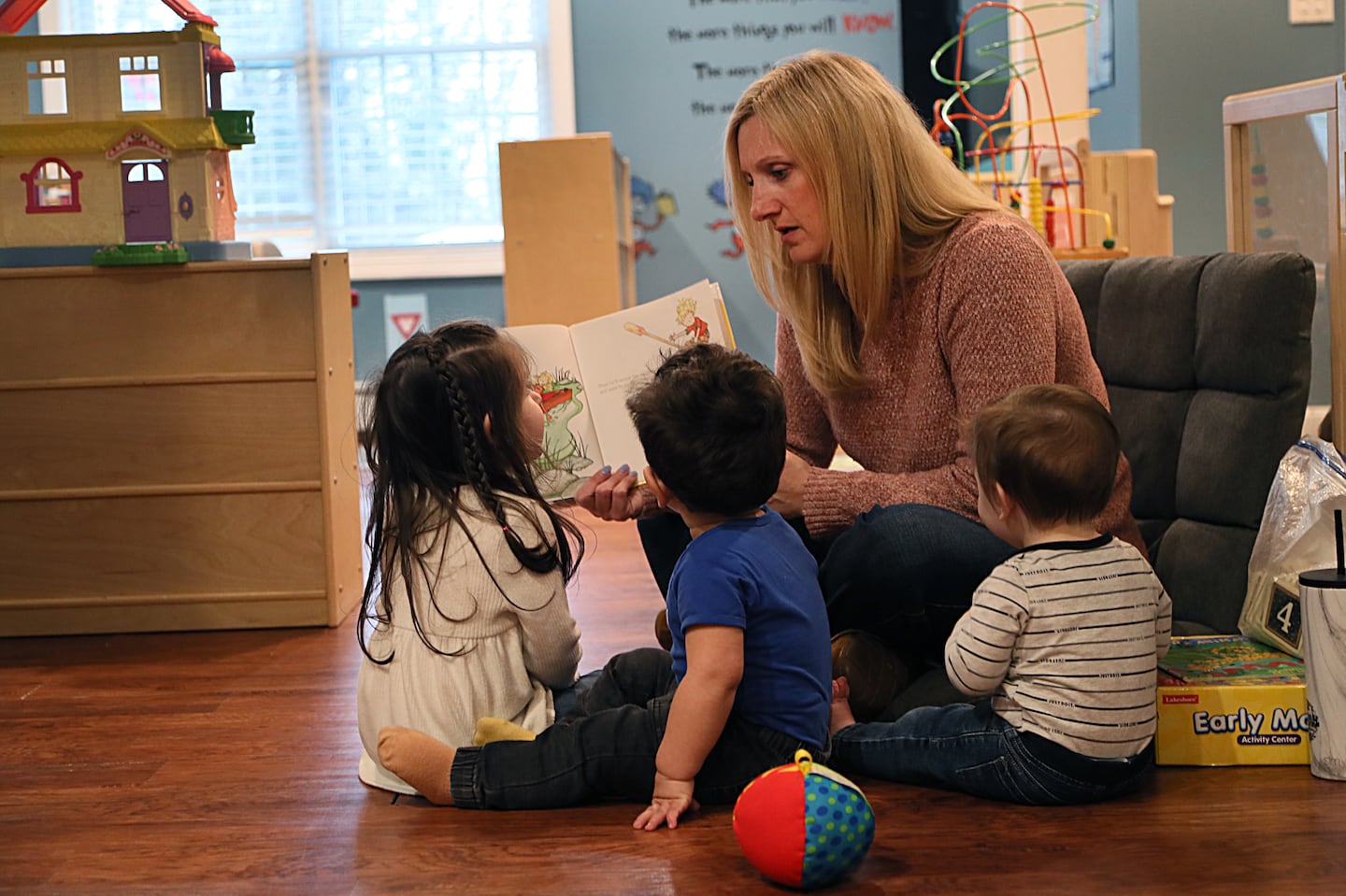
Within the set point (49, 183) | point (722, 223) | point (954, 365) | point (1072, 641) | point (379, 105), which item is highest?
point (379, 105)

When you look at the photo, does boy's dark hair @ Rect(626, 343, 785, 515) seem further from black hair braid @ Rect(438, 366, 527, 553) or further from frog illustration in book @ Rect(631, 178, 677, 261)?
frog illustration in book @ Rect(631, 178, 677, 261)

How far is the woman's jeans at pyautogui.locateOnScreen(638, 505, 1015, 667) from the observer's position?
1.44m

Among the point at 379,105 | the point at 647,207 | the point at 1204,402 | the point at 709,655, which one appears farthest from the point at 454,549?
the point at 379,105

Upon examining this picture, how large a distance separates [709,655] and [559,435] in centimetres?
52

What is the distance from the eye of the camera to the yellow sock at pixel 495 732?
140 cm

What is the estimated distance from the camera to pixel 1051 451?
1.27 meters

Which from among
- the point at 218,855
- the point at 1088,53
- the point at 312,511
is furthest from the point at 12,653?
the point at 1088,53

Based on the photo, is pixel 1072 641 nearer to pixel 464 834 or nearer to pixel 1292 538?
pixel 1292 538

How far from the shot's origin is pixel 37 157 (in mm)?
2318

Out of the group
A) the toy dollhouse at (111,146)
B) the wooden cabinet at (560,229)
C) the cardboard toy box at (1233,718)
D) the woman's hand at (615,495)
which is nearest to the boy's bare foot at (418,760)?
the woman's hand at (615,495)

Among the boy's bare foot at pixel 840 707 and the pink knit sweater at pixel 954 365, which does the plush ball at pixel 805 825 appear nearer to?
the boy's bare foot at pixel 840 707

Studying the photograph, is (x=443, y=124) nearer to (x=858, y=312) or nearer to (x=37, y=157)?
(x=37, y=157)

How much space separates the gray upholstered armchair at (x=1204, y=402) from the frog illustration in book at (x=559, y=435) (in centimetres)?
48

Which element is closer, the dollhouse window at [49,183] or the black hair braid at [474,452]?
the black hair braid at [474,452]
